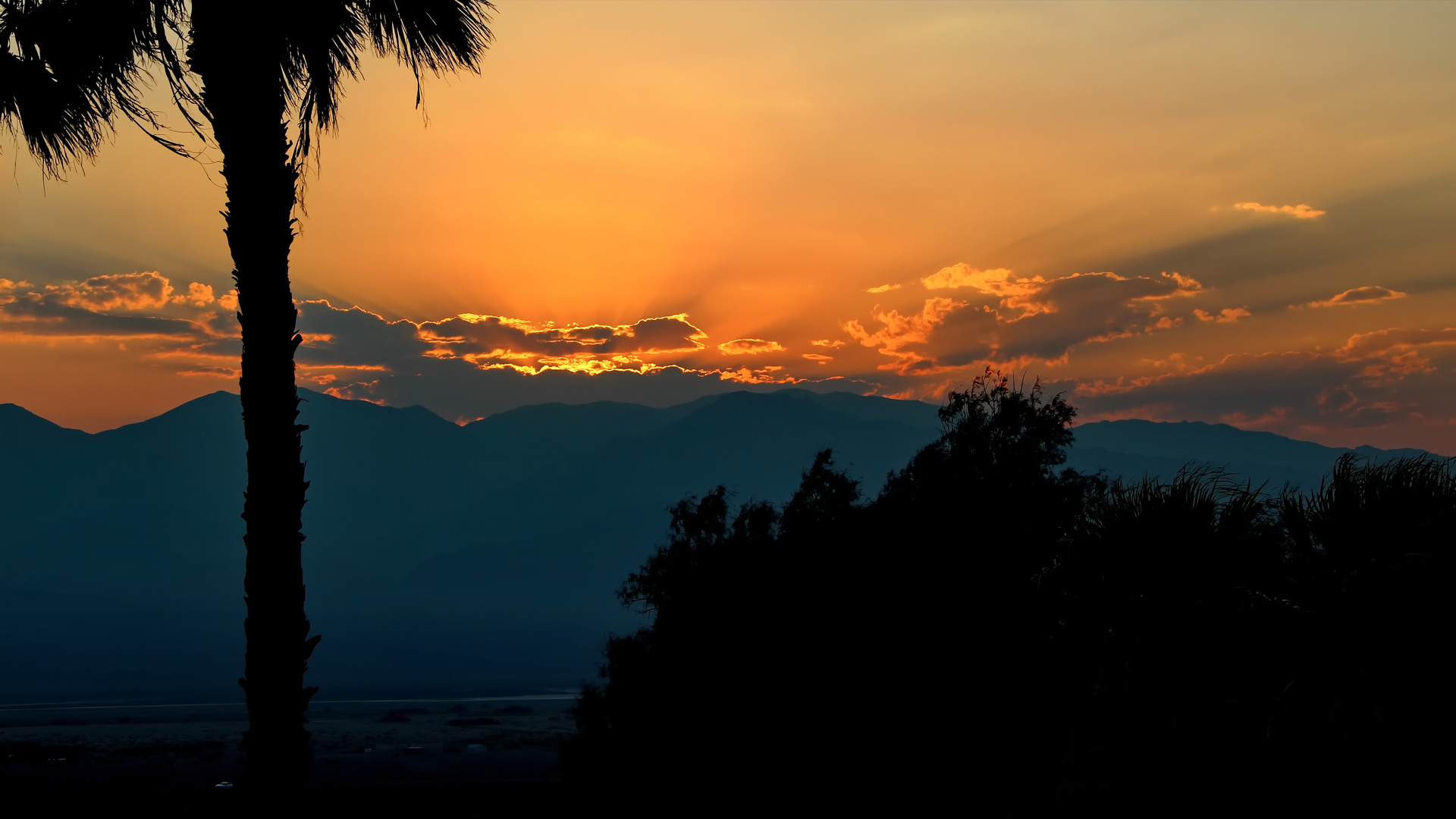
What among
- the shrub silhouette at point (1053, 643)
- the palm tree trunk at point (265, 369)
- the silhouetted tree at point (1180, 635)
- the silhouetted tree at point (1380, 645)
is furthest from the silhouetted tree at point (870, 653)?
the palm tree trunk at point (265, 369)

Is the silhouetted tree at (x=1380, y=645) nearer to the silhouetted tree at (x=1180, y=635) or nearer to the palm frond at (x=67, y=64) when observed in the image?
the silhouetted tree at (x=1180, y=635)

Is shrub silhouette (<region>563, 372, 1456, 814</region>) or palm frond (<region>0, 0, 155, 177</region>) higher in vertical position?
palm frond (<region>0, 0, 155, 177</region>)

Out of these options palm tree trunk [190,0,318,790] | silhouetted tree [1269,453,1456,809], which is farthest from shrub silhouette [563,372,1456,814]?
palm tree trunk [190,0,318,790]

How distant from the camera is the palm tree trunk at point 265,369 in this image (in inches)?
309

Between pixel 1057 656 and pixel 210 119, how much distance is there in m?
13.5

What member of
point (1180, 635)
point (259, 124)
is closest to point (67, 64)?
point (259, 124)

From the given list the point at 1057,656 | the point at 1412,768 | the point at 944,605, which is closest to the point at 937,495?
the point at 944,605

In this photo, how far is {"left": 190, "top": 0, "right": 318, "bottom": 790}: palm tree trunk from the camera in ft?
25.7

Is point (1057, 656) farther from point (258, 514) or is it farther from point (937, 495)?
point (258, 514)

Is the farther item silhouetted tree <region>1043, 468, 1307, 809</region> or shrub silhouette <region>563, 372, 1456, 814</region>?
silhouetted tree <region>1043, 468, 1307, 809</region>

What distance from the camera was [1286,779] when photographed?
10.4 m

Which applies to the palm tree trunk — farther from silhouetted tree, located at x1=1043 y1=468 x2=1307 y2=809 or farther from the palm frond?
silhouetted tree, located at x1=1043 y1=468 x2=1307 y2=809

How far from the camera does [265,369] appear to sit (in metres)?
8.06

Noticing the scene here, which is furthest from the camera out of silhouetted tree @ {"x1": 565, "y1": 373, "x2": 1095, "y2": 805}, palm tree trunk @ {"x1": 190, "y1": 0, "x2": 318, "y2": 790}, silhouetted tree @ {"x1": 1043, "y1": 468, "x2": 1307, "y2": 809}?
silhouetted tree @ {"x1": 565, "y1": 373, "x2": 1095, "y2": 805}
